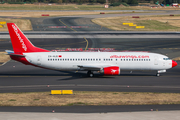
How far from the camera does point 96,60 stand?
141 feet

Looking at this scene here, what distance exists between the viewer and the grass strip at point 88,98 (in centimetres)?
2947

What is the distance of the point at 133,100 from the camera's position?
30562mm

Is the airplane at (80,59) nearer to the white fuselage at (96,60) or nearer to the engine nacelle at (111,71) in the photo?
the white fuselage at (96,60)

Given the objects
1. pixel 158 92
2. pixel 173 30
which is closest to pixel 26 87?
pixel 158 92

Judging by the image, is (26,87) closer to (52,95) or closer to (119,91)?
(52,95)

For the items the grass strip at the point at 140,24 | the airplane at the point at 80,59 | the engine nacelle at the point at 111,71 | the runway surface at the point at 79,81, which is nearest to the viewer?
the runway surface at the point at 79,81

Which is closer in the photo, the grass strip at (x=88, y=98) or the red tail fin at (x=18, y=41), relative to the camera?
the grass strip at (x=88, y=98)

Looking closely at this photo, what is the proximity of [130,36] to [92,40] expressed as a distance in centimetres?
1534

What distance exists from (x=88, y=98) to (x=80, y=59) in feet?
42.0

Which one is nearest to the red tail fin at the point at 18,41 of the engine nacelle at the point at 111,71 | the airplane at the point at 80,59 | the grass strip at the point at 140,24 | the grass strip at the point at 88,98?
the airplane at the point at 80,59

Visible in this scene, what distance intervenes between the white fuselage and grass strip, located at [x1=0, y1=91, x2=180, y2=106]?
31.9 ft

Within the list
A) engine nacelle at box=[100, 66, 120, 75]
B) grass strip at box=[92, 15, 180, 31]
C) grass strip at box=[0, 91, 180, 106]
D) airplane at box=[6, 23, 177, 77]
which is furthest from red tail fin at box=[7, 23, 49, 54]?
grass strip at box=[92, 15, 180, 31]

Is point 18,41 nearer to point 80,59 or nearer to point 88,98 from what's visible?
point 80,59

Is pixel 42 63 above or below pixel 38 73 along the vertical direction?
above
